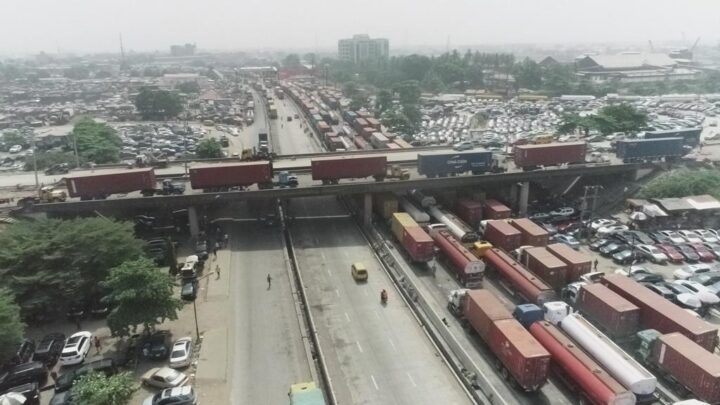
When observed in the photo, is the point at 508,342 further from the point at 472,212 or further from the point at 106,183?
the point at 106,183

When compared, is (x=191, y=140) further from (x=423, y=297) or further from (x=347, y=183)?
(x=423, y=297)

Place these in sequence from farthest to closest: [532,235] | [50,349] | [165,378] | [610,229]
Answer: [610,229], [532,235], [50,349], [165,378]

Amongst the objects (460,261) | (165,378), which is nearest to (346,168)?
(460,261)

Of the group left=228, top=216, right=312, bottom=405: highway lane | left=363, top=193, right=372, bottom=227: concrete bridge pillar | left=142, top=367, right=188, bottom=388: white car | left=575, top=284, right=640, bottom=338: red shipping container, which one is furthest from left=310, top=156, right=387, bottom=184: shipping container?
left=142, top=367, right=188, bottom=388: white car

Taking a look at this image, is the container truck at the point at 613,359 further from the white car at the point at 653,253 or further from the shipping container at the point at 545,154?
the shipping container at the point at 545,154

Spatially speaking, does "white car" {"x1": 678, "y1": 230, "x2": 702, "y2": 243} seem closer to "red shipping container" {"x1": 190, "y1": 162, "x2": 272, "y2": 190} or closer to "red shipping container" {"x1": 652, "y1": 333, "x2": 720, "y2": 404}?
"red shipping container" {"x1": 652, "y1": 333, "x2": 720, "y2": 404}
